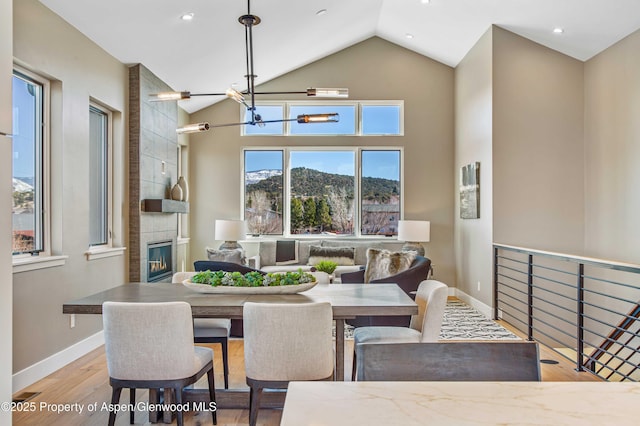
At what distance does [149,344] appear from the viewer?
7.23 ft

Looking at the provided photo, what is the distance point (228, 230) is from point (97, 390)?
372 cm

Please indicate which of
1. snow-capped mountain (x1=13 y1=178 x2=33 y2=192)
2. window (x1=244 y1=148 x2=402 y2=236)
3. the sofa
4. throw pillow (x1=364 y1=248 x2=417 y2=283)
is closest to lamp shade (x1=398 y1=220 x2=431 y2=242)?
the sofa

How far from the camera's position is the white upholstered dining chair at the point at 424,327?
266 cm

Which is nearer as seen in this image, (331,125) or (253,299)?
(253,299)

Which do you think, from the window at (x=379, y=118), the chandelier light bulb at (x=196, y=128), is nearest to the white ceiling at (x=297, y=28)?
the window at (x=379, y=118)

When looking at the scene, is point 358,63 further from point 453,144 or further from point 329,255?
point 329,255

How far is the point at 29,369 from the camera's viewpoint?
3.34 metres

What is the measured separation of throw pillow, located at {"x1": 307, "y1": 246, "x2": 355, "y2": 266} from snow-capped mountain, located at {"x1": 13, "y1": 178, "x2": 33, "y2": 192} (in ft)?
13.2

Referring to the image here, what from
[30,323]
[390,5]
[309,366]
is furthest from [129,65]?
[309,366]

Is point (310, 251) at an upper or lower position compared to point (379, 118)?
lower

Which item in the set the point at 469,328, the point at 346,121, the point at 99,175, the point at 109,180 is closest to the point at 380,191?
the point at 346,121

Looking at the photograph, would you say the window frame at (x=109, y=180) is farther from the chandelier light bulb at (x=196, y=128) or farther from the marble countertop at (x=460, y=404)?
the marble countertop at (x=460, y=404)

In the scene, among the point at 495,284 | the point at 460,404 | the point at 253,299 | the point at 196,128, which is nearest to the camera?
the point at 460,404

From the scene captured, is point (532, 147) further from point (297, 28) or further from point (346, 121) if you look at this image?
point (297, 28)
